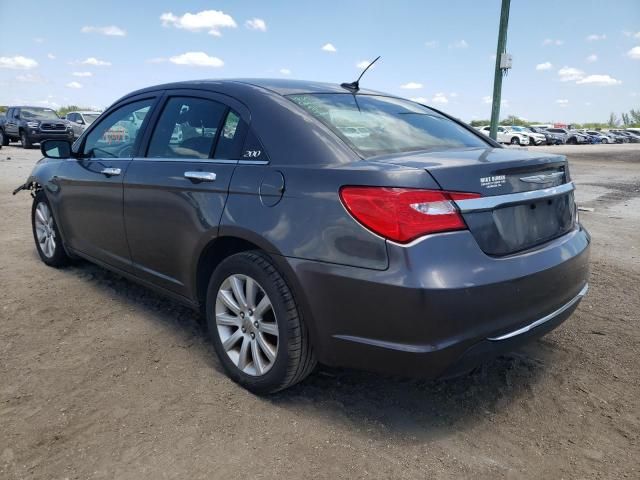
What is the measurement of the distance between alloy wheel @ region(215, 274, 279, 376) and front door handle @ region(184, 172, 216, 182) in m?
0.55

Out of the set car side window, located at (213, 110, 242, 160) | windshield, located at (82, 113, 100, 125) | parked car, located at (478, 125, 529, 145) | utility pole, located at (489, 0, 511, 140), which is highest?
utility pole, located at (489, 0, 511, 140)

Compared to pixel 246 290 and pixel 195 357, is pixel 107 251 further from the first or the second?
pixel 246 290

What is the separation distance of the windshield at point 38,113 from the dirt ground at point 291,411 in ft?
70.9

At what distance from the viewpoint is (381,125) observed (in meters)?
2.86

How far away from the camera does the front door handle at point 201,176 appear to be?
2836 mm

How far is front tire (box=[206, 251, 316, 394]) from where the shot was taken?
8.07 ft

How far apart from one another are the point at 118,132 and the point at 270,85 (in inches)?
58.5

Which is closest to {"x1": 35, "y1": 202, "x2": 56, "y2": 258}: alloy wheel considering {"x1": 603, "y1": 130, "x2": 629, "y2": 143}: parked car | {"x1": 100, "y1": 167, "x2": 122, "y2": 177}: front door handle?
{"x1": 100, "y1": 167, "x2": 122, "y2": 177}: front door handle

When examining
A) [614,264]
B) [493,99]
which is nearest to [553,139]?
[493,99]

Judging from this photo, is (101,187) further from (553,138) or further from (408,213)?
(553,138)

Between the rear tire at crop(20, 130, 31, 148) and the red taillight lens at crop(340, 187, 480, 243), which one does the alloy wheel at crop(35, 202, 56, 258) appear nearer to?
the red taillight lens at crop(340, 187, 480, 243)

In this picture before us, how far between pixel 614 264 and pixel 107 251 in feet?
14.8

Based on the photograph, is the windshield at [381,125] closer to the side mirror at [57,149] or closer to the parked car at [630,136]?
the side mirror at [57,149]

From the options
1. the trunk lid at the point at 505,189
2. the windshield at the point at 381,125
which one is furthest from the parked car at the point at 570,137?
the trunk lid at the point at 505,189
